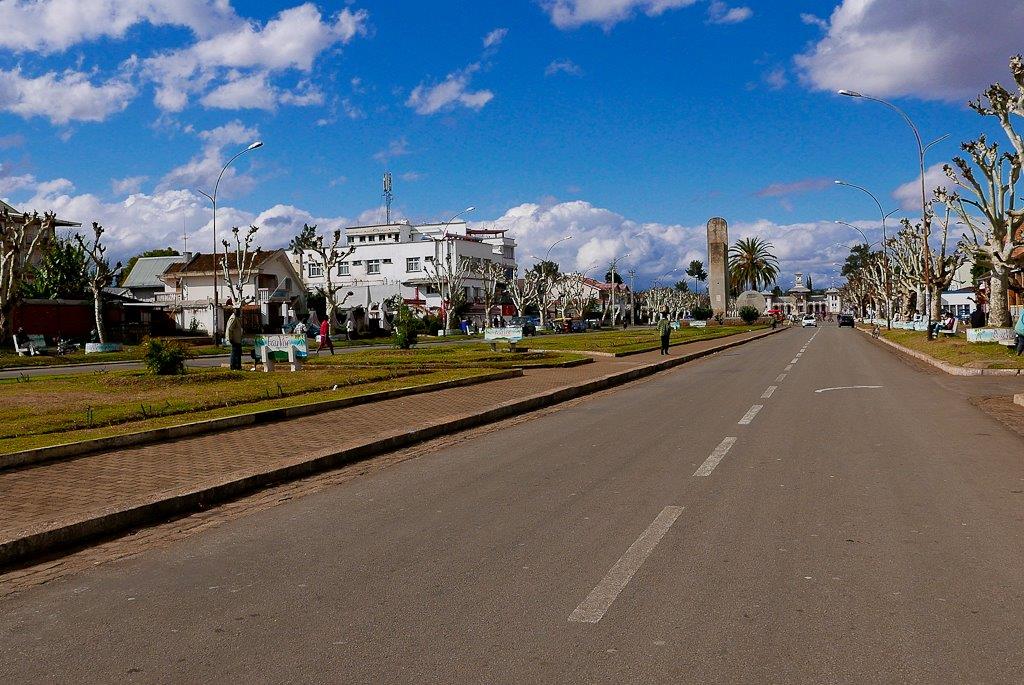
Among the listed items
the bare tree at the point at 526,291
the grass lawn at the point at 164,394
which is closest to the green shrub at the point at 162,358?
the grass lawn at the point at 164,394

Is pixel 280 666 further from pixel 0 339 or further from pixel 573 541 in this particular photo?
pixel 0 339

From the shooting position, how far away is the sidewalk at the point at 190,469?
6992 mm

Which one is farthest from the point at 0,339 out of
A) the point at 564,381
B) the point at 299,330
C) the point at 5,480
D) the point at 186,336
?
the point at 5,480

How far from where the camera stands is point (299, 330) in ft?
162

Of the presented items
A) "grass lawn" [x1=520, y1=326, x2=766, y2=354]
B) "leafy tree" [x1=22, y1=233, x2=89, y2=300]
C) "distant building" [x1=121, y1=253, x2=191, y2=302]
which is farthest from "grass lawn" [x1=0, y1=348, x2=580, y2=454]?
"distant building" [x1=121, y1=253, x2=191, y2=302]

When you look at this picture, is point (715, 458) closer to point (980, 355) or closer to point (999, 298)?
point (980, 355)

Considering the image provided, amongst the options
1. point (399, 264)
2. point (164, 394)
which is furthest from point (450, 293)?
point (164, 394)

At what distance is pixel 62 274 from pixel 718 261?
66.3m

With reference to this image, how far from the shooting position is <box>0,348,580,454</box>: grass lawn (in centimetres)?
1227

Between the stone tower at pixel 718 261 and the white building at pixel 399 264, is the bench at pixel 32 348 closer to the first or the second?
the white building at pixel 399 264

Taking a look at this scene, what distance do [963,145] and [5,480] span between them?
1489 inches

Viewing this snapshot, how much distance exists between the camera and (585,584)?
526cm

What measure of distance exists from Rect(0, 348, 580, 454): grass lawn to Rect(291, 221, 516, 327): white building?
222 ft

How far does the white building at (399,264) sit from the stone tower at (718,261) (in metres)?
25.3
